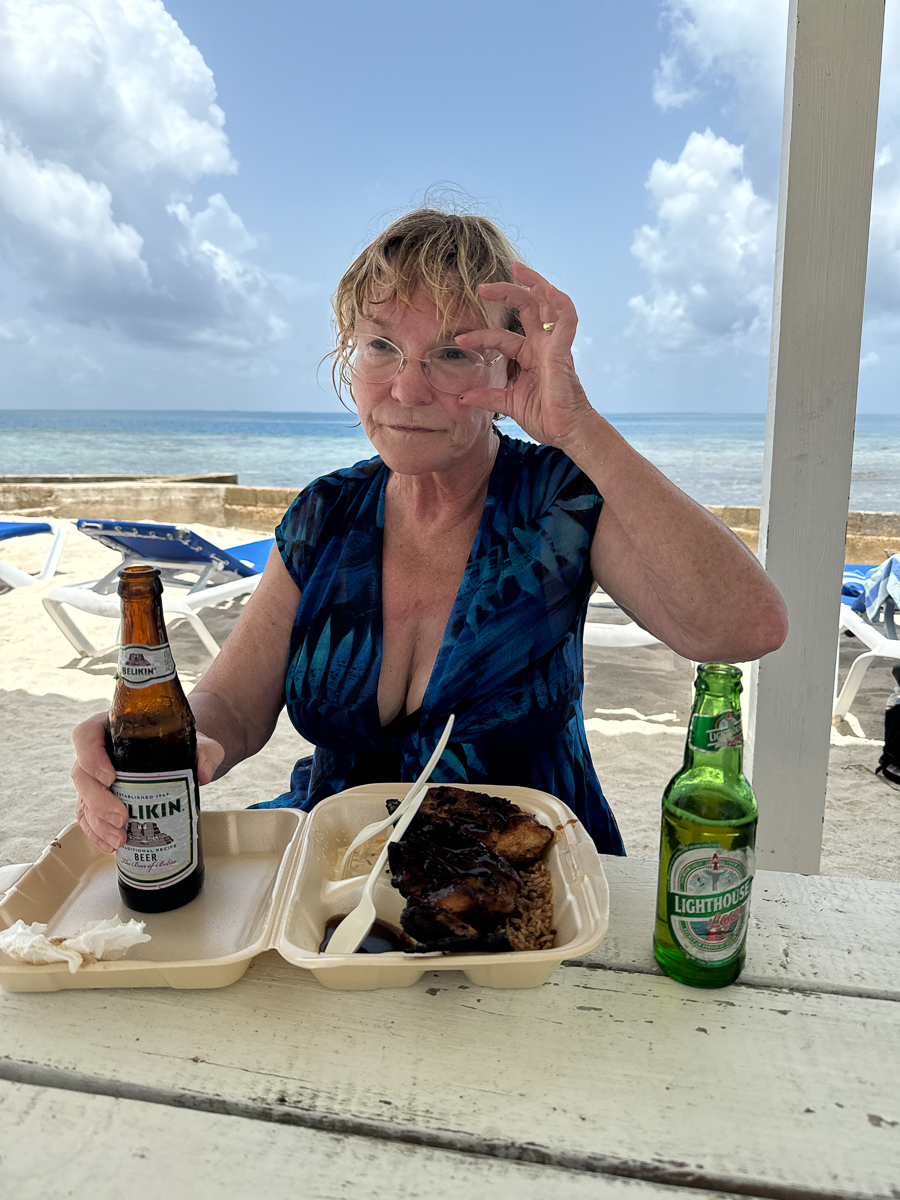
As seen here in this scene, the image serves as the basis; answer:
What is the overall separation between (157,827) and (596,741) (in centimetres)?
360

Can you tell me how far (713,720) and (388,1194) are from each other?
20.3 inches

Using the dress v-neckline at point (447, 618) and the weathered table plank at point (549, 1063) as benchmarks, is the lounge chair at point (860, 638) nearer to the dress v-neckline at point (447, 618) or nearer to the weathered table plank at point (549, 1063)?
the dress v-neckline at point (447, 618)

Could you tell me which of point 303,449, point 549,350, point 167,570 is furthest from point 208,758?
point 303,449

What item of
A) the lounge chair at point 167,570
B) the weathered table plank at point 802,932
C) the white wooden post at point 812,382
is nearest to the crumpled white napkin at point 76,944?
the weathered table plank at point 802,932

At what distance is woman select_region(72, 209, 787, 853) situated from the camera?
1283 mm

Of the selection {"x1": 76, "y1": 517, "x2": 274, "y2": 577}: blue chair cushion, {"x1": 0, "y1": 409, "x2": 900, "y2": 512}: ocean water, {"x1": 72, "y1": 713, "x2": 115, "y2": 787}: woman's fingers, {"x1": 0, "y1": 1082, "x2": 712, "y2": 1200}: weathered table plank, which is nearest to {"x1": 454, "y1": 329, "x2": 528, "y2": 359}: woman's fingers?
{"x1": 72, "y1": 713, "x2": 115, "y2": 787}: woman's fingers

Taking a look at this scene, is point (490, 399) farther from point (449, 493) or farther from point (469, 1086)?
point (469, 1086)

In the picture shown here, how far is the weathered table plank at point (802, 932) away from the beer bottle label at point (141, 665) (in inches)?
24.8

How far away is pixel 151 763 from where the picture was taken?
3.44ft

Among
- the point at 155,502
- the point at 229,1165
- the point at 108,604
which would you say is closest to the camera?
the point at 229,1165

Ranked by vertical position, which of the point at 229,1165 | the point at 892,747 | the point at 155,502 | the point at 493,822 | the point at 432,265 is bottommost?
the point at 892,747

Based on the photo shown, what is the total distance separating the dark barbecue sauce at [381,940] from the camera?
894 millimetres

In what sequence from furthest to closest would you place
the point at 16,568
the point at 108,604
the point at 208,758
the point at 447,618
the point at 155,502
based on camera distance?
the point at 155,502, the point at 16,568, the point at 108,604, the point at 447,618, the point at 208,758

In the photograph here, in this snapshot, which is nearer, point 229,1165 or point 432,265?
point 229,1165
